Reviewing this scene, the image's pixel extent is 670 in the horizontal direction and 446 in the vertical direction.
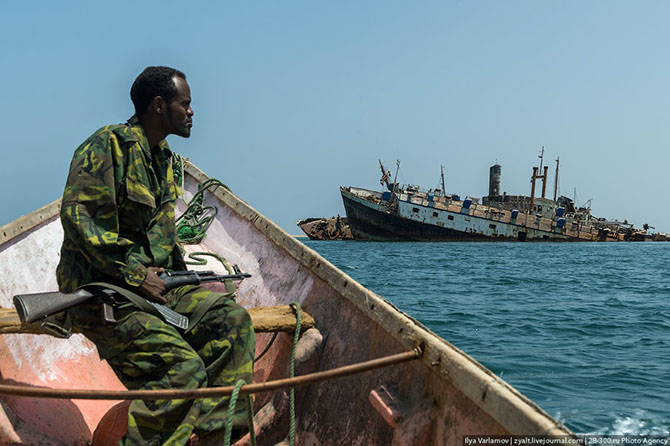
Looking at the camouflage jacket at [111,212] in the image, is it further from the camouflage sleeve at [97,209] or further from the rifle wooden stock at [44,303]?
the rifle wooden stock at [44,303]

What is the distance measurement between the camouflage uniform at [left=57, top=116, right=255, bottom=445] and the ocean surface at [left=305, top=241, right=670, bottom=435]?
3321mm

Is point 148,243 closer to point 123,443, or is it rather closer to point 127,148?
point 127,148

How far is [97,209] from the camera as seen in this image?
218 cm

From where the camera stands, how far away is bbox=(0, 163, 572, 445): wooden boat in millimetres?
1836

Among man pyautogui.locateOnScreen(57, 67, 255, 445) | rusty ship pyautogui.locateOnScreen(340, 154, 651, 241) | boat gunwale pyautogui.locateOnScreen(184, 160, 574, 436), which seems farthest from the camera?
rusty ship pyautogui.locateOnScreen(340, 154, 651, 241)

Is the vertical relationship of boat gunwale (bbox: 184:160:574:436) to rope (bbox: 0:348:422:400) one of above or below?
above

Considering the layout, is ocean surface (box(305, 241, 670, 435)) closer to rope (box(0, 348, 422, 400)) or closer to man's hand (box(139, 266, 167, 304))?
rope (box(0, 348, 422, 400))

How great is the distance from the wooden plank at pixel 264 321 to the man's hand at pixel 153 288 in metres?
0.47

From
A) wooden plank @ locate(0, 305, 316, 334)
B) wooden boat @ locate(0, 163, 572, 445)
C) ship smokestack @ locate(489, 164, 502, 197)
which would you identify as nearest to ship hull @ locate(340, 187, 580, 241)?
ship smokestack @ locate(489, 164, 502, 197)

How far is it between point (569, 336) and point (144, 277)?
7431 mm

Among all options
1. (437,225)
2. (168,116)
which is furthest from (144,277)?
(437,225)

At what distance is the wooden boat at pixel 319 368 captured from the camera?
1.84 m

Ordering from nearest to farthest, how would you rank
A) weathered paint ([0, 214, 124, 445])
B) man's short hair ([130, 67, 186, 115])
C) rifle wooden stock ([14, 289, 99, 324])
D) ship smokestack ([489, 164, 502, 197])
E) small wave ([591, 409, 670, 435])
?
rifle wooden stock ([14, 289, 99, 324]) → man's short hair ([130, 67, 186, 115]) → weathered paint ([0, 214, 124, 445]) → small wave ([591, 409, 670, 435]) → ship smokestack ([489, 164, 502, 197])

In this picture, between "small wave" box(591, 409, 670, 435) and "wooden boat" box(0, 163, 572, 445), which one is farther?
"small wave" box(591, 409, 670, 435)
